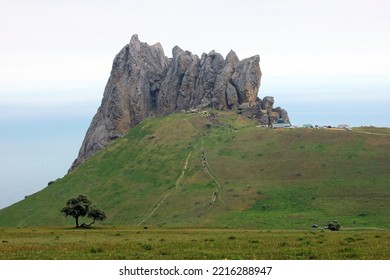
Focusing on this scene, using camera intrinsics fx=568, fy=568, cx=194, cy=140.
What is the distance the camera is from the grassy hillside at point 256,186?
132875 mm

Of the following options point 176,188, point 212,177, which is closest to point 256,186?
point 212,177

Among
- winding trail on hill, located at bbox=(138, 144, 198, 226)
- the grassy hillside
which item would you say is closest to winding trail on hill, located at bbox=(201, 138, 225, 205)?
the grassy hillside

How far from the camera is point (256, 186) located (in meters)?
154

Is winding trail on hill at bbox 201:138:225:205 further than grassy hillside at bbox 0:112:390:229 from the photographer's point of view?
Yes

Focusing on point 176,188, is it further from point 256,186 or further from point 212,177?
point 256,186

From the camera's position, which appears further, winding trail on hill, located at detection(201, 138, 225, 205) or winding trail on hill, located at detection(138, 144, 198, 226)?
winding trail on hill, located at detection(138, 144, 198, 226)

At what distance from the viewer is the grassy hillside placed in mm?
132875

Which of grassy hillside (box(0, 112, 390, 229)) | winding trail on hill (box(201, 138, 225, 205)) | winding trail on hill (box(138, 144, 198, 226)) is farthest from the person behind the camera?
winding trail on hill (box(138, 144, 198, 226))

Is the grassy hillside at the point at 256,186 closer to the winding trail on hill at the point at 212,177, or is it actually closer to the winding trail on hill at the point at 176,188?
the winding trail on hill at the point at 212,177

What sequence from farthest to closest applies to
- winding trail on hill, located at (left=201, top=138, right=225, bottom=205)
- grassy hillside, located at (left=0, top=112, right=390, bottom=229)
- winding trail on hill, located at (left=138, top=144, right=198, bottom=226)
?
winding trail on hill, located at (left=138, top=144, right=198, bottom=226)
winding trail on hill, located at (left=201, top=138, right=225, bottom=205)
grassy hillside, located at (left=0, top=112, right=390, bottom=229)

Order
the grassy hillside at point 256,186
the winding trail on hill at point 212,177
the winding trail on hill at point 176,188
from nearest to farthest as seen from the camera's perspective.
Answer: the grassy hillside at point 256,186 → the winding trail on hill at point 212,177 → the winding trail on hill at point 176,188

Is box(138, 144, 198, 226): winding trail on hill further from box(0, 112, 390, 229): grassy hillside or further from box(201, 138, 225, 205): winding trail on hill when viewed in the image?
box(201, 138, 225, 205): winding trail on hill

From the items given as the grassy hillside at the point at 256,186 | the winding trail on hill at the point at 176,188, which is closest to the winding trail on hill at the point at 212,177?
the grassy hillside at the point at 256,186

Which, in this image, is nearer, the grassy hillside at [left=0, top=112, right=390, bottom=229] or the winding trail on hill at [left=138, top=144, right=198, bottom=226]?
the grassy hillside at [left=0, top=112, right=390, bottom=229]
